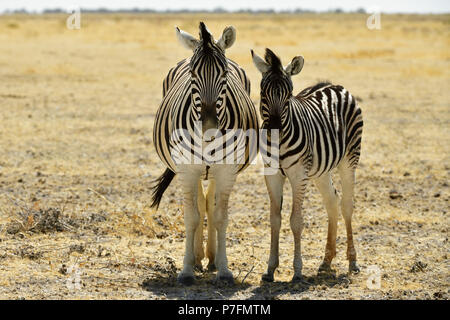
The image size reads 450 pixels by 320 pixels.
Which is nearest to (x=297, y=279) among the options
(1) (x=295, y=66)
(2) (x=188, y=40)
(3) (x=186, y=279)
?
(3) (x=186, y=279)

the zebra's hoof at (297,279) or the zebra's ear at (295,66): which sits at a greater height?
the zebra's ear at (295,66)

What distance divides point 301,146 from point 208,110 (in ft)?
3.45

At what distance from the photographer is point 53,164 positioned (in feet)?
36.8

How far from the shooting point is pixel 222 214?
620 centimetres

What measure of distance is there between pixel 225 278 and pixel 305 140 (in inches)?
55.0

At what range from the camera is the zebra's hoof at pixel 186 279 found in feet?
20.1

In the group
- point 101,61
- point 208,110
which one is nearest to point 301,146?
point 208,110

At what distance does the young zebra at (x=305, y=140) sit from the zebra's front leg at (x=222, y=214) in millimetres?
358

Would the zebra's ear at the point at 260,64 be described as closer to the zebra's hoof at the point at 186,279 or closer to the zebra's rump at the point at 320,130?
the zebra's rump at the point at 320,130
